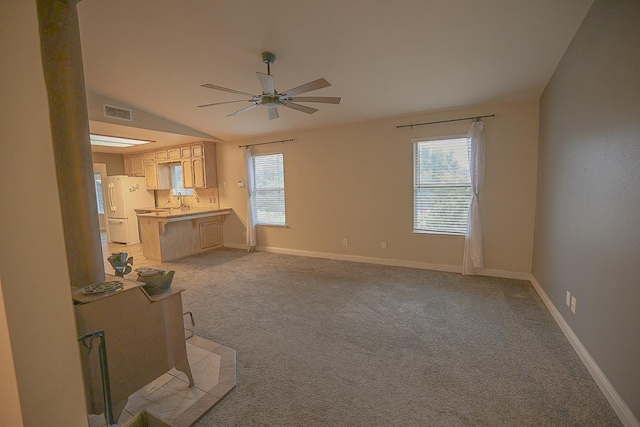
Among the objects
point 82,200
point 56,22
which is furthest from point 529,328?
point 56,22

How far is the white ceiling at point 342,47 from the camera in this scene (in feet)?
7.57

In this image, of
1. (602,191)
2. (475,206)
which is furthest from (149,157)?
(602,191)

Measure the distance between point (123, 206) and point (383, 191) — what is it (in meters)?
6.21

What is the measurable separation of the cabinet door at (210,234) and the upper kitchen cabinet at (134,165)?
2.63 meters

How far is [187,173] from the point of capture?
6277mm

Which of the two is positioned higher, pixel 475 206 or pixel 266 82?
pixel 266 82

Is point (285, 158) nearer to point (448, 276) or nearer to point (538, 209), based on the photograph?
point (448, 276)

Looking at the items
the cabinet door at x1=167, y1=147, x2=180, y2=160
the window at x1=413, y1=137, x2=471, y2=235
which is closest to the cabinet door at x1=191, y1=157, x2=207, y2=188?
the cabinet door at x1=167, y1=147, x2=180, y2=160

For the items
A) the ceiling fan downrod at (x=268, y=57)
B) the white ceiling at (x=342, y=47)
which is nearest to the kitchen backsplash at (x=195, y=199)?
the white ceiling at (x=342, y=47)

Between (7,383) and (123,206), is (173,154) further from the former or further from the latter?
(7,383)

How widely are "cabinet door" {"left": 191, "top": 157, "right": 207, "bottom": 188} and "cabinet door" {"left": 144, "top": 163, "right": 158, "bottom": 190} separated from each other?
1353 millimetres

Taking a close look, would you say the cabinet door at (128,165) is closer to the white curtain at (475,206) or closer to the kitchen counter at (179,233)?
the kitchen counter at (179,233)

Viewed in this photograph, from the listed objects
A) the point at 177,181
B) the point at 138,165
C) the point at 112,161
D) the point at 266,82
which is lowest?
the point at 177,181

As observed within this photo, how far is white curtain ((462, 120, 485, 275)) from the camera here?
379 centimetres
